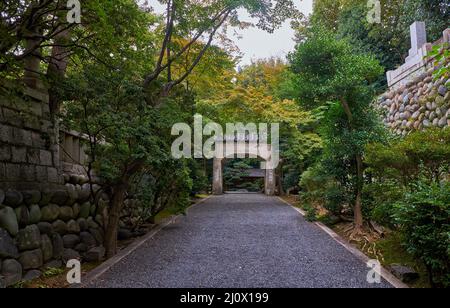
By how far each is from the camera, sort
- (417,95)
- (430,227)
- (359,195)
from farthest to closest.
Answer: (417,95)
(359,195)
(430,227)

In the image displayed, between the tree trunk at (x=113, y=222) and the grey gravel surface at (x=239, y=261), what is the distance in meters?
0.37

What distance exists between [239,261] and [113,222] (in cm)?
197

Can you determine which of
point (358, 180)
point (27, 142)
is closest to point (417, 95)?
point (358, 180)

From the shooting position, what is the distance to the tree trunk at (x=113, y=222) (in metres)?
4.74

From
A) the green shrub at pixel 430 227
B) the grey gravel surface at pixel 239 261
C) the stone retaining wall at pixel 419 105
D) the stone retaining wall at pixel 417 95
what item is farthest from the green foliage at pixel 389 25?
the green shrub at pixel 430 227

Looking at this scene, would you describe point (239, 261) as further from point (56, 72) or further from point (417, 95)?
point (417, 95)

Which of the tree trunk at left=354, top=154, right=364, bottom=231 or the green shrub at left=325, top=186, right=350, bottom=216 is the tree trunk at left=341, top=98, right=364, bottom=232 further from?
the green shrub at left=325, top=186, right=350, bottom=216

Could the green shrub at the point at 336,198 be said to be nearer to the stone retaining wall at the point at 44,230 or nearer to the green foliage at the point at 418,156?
the green foliage at the point at 418,156

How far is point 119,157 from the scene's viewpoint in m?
4.65

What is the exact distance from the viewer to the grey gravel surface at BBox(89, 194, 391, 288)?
3455 millimetres

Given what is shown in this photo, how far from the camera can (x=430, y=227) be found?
2.99 m

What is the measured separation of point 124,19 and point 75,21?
739 mm

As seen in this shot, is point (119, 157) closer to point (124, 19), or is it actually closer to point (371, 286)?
point (124, 19)
